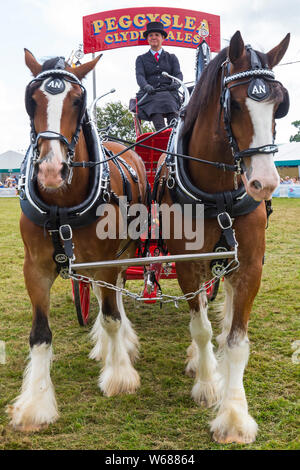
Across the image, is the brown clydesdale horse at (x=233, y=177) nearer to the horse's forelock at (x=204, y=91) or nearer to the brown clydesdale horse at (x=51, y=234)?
the horse's forelock at (x=204, y=91)

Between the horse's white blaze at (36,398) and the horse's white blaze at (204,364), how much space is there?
1032 millimetres

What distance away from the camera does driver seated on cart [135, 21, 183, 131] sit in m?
4.60

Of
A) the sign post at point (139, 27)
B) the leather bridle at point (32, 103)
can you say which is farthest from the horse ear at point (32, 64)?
the sign post at point (139, 27)

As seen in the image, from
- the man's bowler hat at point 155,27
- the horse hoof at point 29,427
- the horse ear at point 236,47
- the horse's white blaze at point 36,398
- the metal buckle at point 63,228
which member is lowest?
the horse hoof at point 29,427

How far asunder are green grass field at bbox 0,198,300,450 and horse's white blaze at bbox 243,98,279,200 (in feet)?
4.86

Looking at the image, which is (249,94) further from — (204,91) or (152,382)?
(152,382)

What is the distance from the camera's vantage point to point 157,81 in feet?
16.0

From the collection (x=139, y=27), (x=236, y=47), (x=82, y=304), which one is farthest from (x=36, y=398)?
(x=139, y=27)

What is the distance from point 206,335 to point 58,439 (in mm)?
1231

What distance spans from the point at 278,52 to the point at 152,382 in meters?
2.50

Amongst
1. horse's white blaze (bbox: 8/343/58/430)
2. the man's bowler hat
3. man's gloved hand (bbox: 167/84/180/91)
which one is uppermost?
the man's bowler hat

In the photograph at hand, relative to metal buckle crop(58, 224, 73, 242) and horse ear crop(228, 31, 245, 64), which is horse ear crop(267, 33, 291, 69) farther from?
metal buckle crop(58, 224, 73, 242)

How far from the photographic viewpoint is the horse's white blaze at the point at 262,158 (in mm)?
2055

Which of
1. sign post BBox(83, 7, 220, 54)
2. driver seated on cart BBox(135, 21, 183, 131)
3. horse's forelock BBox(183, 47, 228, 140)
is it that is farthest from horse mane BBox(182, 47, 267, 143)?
sign post BBox(83, 7, 220, 54)
